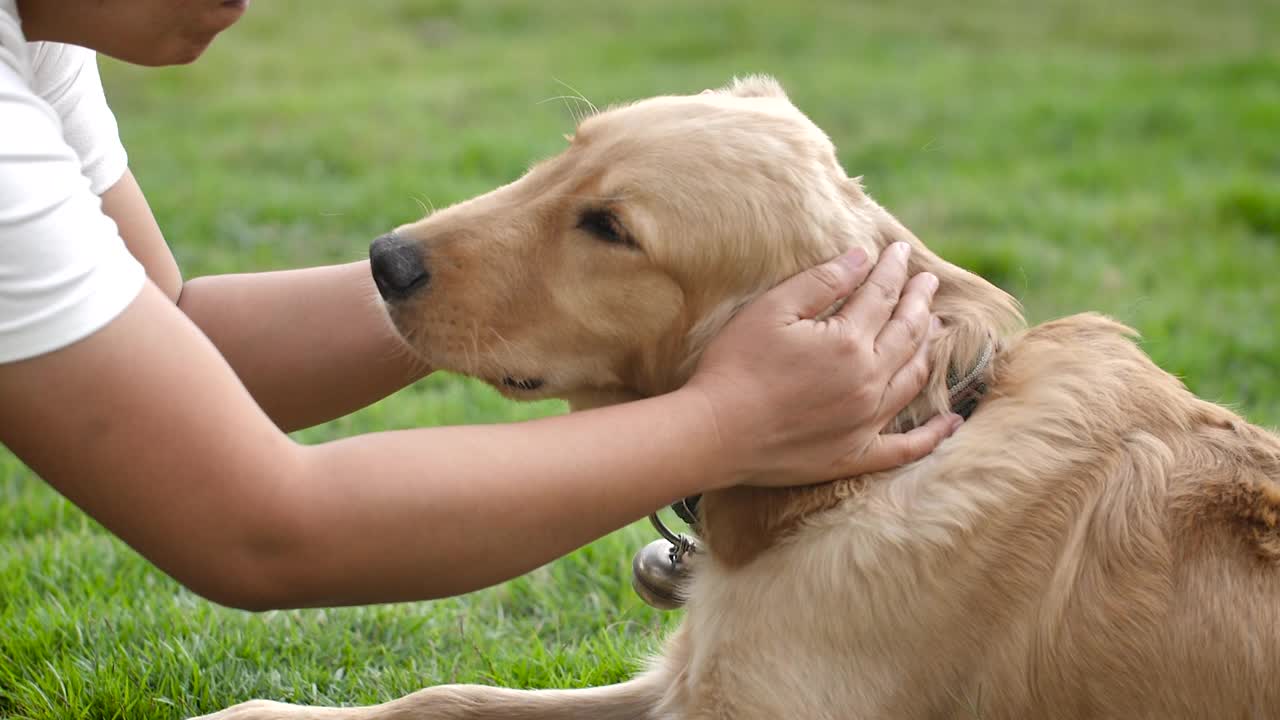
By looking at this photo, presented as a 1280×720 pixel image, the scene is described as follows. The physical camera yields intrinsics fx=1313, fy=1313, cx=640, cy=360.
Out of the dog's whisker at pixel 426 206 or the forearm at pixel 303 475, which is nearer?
the forearm at pixel 303 475

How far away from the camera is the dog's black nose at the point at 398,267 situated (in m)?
2.40

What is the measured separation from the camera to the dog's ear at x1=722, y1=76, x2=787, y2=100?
112 inches

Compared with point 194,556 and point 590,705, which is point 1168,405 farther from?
point 194,556

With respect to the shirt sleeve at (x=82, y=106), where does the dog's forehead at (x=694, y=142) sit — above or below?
above

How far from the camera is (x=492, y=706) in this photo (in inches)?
107

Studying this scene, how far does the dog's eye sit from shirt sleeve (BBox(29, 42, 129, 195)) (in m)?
1.03

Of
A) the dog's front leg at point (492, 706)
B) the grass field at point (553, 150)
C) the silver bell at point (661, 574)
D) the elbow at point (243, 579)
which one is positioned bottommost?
the grass field at point (553, 150)

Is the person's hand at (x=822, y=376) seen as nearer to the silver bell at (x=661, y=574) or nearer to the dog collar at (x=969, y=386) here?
the dog collar at (x=969, y=386)

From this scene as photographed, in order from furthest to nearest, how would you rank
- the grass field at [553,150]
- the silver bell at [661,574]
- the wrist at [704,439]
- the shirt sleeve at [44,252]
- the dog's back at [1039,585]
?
the grass field at [553,150]
the silver bell at [661,574]
the dog's back at [1039,585]
the wrist at [704,439]
the shirt sleeve at [44,252]

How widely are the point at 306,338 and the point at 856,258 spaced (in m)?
1.25

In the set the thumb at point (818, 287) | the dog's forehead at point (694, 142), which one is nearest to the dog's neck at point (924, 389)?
the thumb at point (818, 287)

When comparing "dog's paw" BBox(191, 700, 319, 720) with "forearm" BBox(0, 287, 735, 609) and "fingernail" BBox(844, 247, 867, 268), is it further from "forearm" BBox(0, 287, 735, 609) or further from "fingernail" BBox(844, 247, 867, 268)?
"fingernail" BBox(844, 247, 867, 268)

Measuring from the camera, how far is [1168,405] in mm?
2414

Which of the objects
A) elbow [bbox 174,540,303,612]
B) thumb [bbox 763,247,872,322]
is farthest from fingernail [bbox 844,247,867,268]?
elbow [bbox 174,540,303,612]
